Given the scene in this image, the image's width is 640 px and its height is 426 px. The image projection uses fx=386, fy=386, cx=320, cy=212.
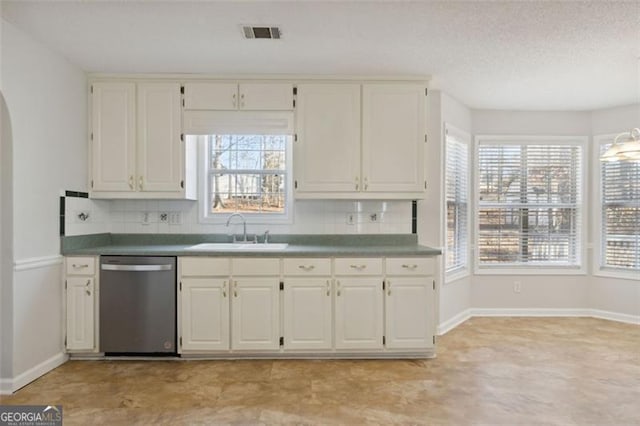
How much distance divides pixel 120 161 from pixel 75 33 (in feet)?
3.51

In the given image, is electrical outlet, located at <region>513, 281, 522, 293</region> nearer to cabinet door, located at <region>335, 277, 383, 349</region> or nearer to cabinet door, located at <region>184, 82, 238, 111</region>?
cabinet door, located at <region>335, 277, 383, 349</region>

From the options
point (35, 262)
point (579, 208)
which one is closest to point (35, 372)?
point (35, 262)

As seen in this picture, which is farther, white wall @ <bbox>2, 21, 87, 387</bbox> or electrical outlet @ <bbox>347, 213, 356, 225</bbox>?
electrical outlet @ <bbox>347, 213, 356, 225</bbox>

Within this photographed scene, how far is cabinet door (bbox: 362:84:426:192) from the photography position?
3.40 meters

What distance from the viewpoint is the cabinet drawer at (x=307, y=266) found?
314 cm

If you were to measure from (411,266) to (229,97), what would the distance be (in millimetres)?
2130

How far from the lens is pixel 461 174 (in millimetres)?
4336

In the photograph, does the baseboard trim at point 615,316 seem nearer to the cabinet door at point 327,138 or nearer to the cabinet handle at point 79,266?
the cabinet door at point 327,138

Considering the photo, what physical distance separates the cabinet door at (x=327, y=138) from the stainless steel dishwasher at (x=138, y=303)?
1342mm

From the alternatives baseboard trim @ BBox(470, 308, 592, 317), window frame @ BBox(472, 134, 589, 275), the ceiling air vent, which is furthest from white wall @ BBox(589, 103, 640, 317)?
the ceiling air vent

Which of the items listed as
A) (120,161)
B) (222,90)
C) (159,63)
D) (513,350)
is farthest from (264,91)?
(513,350)

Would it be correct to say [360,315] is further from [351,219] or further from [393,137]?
[393,137]

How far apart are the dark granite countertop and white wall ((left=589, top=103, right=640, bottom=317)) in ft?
8.46

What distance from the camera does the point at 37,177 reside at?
110 inches
